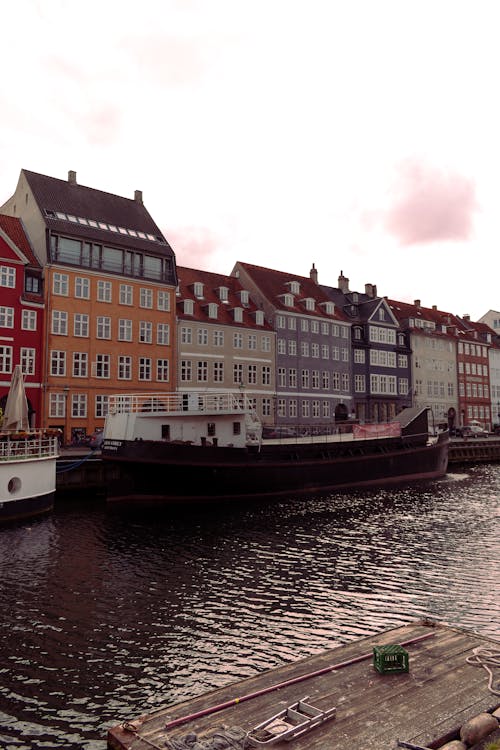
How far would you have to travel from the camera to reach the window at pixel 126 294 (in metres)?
45.7

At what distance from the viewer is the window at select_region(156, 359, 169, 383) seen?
4716cm

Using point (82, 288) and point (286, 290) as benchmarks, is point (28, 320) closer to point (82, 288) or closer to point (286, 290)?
point (82, 288)

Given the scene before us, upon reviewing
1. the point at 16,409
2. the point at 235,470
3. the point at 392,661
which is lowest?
Result: the point at 392,661

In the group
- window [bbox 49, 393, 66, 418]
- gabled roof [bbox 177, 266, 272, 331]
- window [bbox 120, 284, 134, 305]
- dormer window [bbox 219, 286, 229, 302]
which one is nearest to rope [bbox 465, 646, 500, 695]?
window [bbox 49, 393, 66, 418]

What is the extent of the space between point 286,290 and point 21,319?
93.2ft

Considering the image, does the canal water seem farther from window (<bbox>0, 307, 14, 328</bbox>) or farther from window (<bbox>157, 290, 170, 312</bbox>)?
window (<bbox>157, 290, 170, 312</bbox>)

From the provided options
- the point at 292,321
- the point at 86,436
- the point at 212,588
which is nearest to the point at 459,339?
the point at 292,321

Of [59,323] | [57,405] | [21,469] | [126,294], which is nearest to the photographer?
[21,469]

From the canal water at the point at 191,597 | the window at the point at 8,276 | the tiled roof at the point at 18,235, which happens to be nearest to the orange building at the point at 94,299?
the tiled roof at the point at 18,235

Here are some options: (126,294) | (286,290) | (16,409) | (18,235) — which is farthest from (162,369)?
(16,409)

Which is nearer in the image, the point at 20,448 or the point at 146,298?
the point at 20,448

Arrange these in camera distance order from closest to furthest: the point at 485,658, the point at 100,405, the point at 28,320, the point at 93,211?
1. the point at 485,658
2. the point at 28,320
3. the point at 100,405
4. the point at 93,211

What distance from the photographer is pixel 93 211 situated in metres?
46.7

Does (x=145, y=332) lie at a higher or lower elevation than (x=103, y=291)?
lower
